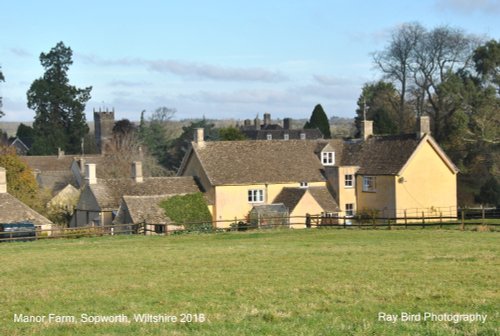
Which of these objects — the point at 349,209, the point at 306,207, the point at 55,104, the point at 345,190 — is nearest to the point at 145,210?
the point at 306,207

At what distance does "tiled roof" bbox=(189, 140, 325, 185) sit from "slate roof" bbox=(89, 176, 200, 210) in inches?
83.4

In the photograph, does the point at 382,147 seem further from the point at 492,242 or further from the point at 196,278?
the point at 196,278

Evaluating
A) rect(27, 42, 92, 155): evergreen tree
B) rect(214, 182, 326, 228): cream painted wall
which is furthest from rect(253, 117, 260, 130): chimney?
rect(214, 182, 326, 228): cream painted wall

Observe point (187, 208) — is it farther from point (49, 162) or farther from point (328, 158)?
point (49, 162)

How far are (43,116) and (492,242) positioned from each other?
258 ft

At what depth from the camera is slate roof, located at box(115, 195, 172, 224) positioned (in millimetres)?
49406

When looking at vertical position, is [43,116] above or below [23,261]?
above

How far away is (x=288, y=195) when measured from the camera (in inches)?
2233

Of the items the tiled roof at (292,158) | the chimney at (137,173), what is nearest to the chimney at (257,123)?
the tiled roof at (292,158)

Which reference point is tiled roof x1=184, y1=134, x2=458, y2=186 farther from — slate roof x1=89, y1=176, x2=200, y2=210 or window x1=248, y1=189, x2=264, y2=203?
slate roof x1=89, y1=176, x2=200, y2=210

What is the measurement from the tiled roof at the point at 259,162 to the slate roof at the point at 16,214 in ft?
44.2

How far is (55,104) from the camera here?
10088 cm

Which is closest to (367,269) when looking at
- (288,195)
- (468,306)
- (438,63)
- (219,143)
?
(468,306)

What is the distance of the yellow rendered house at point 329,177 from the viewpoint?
5622 centimetres
